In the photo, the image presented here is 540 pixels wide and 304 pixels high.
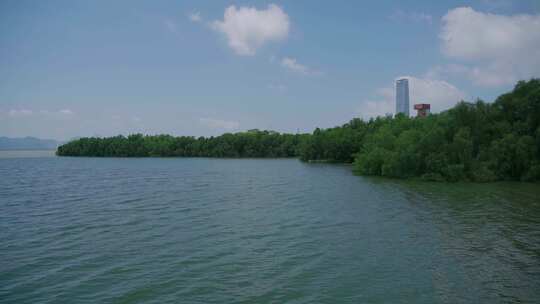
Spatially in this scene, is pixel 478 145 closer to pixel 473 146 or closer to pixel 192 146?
pixel 473 146

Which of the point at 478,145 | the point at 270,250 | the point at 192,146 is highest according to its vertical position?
the point at 192,146

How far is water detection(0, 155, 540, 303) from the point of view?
1223cm

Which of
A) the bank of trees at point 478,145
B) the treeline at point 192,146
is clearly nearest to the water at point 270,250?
the bank of trees at point 478,145

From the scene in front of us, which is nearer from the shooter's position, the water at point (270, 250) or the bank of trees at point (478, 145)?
the water at point (270, 250)

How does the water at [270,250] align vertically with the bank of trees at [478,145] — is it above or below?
below

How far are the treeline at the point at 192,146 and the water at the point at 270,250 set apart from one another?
11780 centimetres

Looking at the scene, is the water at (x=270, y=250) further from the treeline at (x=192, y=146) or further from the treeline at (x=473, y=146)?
the treeline at (x=192, y=146)

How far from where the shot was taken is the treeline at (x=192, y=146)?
153 meters

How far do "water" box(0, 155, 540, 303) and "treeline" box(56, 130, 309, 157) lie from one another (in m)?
118

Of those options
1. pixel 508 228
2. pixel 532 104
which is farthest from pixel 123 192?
pixel 532 104

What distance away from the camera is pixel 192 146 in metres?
163

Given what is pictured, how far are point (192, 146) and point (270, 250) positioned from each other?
150m

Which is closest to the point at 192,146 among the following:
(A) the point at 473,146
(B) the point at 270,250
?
(A) the point at 473,146

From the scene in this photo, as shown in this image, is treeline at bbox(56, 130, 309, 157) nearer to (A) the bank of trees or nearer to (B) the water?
(A) the bank of trees
